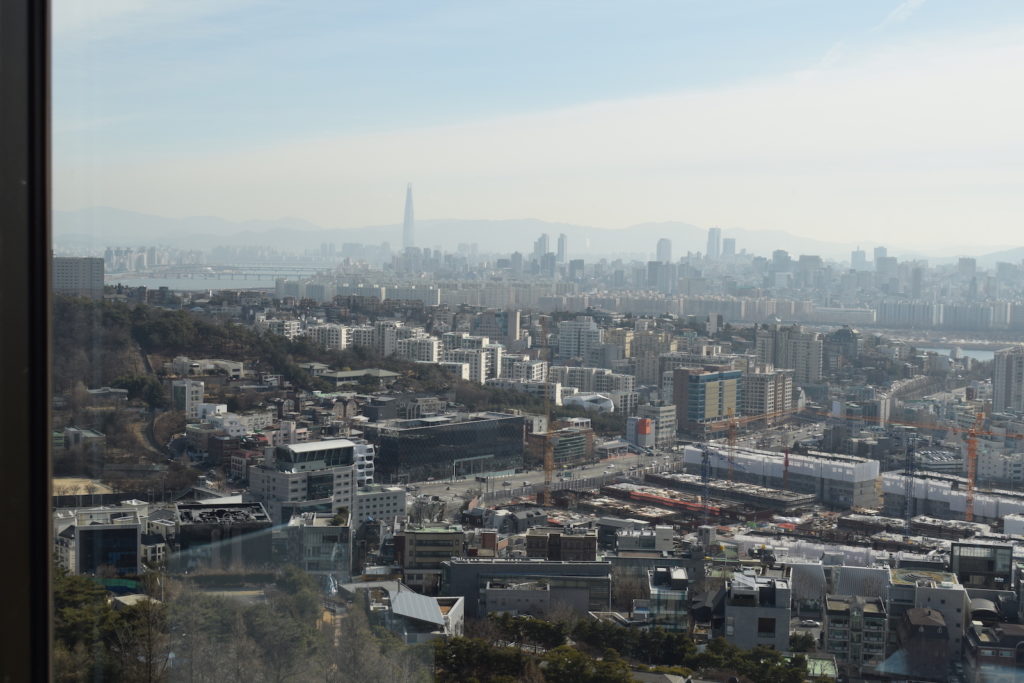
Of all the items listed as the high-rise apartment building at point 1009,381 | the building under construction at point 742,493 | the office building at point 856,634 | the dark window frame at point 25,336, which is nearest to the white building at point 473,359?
the building under construction at point 742,493

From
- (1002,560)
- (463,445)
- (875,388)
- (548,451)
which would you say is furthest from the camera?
(875,388)

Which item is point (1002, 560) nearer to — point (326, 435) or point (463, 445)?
point (326, 435)

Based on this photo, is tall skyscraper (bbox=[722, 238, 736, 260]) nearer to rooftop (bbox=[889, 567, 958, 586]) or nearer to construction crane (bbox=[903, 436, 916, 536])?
construction crane (bbox=[903, 436, 916, 536])

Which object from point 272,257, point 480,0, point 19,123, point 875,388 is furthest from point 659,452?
point 19,123

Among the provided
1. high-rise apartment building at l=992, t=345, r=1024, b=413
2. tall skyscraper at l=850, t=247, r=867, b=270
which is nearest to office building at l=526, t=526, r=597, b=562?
high-rise apartment building at l=992, t=345, r=1024, b=413

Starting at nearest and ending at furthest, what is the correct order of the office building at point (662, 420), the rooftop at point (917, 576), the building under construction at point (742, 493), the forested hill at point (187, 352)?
the forested hill at point (187, 352) < the rooftop at point (917, 576) < the building under construction at point (742, 493) < the office building at point (662, 420)

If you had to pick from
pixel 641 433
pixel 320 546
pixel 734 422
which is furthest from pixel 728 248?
pixel 320 546

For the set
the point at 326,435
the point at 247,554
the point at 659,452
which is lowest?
the point at 659,452

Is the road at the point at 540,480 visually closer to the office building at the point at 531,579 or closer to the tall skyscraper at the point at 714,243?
the office building at the point at 531,579
